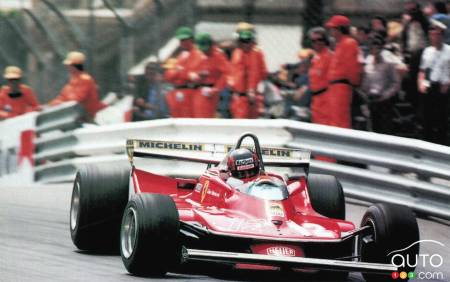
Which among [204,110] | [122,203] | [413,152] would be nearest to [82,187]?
[122,203]

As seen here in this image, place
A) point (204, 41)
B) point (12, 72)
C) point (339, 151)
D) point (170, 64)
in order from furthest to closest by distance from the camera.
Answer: point (12, 72) < point (170, 64) < point (204, 41) < point (339, 151)

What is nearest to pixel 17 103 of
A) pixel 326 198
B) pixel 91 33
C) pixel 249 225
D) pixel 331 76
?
pixel 91 33

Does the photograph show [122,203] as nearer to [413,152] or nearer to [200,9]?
[413,152]

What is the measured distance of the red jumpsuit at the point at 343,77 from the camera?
13.9 meters

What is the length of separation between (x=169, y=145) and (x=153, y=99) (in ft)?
20.1

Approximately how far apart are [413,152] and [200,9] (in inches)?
180

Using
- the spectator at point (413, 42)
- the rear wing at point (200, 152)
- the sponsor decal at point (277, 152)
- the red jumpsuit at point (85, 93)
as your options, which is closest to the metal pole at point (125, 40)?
the red jumpsuit at point (85, 93)

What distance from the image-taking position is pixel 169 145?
10625mm

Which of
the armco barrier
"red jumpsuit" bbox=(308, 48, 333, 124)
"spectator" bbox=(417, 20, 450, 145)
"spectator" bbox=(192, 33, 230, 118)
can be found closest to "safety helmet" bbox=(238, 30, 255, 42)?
"spectator" bbox=(192, 33, 230, 118)

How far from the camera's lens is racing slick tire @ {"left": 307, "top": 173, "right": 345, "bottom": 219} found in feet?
33.7

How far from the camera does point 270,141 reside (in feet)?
45.2

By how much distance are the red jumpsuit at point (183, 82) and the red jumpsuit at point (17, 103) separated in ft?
8.99

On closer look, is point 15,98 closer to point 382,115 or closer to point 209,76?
point 209,76

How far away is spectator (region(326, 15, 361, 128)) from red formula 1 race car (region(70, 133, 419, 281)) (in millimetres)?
3544
